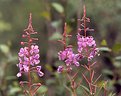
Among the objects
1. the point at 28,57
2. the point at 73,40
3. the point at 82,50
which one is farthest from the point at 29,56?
the point at 73,40

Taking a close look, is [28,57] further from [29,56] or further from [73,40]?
[73,40]

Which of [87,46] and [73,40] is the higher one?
[87,46]

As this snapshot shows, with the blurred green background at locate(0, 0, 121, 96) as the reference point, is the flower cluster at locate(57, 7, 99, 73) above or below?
above

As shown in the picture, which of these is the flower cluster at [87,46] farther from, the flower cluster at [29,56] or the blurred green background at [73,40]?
the blurred green background at [73,40]

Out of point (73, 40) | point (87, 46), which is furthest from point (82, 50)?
point (73, 40)

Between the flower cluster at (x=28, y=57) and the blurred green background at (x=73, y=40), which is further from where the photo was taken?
the blurred green background at (x=73, y=40)

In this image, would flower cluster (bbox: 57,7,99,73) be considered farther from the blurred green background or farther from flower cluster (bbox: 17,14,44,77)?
the blurred green background

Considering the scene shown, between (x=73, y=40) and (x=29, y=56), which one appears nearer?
(x=29, y=56)

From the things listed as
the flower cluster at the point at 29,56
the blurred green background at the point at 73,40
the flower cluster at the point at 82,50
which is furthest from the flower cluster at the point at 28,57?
the blurred green background at the point at 73,40

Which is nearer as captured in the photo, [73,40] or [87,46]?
[87,46]

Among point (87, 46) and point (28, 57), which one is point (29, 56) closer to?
point (28, 57)

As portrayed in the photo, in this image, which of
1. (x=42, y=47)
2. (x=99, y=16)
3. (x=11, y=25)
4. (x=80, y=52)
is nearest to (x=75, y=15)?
(x=99, y=16)

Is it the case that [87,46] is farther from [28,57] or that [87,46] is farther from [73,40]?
[73,40]

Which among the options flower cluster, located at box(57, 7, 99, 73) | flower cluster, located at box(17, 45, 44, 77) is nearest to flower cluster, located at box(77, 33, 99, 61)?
flower cluster, located at box(57, 7, 99, 73)
